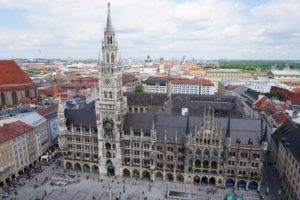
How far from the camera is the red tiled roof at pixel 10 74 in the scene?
542 ft

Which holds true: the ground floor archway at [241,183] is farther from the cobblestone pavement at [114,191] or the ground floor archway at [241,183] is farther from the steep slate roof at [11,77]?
the steep slate roof at [11,77]

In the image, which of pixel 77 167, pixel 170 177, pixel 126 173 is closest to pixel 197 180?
pixel 170 177

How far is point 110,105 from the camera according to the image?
78750 millimetres

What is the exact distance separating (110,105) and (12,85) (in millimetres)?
123027

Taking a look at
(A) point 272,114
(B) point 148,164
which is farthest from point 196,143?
(A) point 272,114

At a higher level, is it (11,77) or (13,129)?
(11,77)

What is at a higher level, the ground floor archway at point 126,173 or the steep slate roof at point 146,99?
the steep slate roof at point 146,99

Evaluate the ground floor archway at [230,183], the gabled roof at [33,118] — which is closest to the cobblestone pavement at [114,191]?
the ground floor archway at [230,183]

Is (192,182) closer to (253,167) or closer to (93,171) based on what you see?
(253,167)

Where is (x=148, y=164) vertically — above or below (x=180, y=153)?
below

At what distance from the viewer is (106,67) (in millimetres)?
77375

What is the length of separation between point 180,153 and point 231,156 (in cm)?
1639

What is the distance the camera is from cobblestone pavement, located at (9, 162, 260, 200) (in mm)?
71688

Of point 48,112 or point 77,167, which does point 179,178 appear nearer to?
point 77,167
